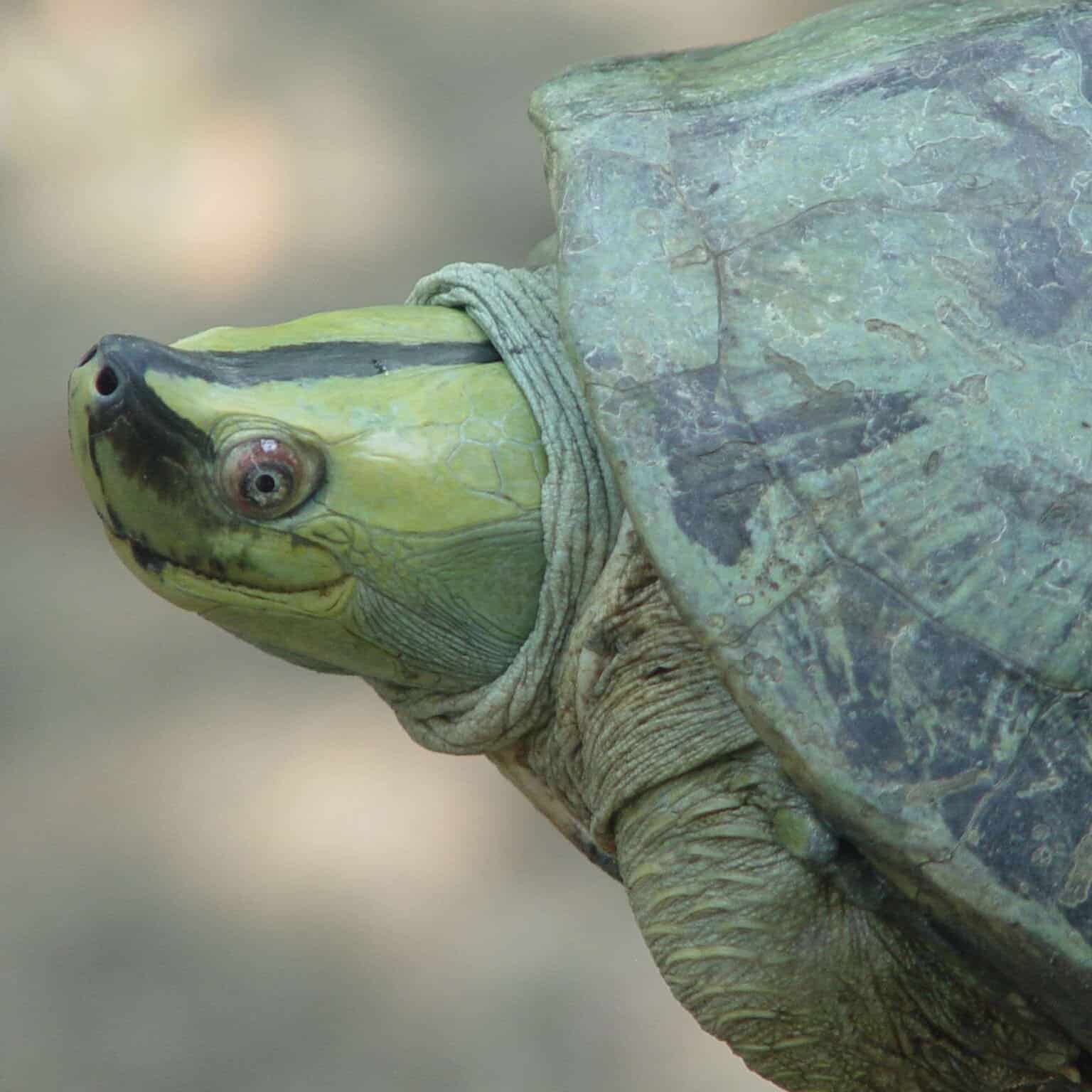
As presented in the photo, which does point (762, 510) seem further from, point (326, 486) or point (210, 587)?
point (210, 587)

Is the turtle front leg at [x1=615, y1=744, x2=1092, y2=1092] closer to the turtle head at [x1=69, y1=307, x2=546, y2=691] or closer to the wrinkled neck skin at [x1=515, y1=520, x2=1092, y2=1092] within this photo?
the wrinkled neck skin at [x1=515, y1=520, x2=1092, y2=1092]

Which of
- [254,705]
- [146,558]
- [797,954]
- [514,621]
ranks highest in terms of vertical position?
[146,558]

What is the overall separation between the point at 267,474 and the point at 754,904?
590 mm

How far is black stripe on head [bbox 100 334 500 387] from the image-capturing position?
4.56ft

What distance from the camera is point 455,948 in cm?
288

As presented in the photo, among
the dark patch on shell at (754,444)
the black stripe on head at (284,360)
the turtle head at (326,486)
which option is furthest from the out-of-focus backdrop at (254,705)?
the dark patch on shell at (754,444)

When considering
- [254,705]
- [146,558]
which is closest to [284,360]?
[146,558]

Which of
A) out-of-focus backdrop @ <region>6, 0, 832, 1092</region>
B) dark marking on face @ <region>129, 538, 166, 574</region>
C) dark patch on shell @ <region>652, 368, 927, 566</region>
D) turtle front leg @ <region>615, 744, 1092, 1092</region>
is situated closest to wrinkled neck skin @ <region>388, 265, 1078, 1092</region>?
turtle front leg @ <region>615, 744, 1092, 1092</region>

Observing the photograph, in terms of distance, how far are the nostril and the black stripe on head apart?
0.07 feet

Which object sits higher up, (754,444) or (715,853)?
(754,444)

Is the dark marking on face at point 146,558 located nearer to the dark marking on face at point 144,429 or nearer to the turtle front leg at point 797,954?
the dark marking on face at point 144,429

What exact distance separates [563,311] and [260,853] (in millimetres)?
2003

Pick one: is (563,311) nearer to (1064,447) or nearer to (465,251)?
(1064,447)

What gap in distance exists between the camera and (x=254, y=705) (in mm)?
3154
